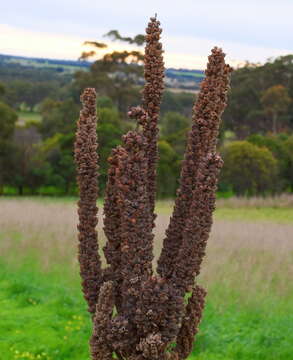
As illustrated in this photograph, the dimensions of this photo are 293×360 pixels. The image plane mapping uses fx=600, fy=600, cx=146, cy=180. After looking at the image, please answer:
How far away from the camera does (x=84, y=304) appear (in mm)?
10500

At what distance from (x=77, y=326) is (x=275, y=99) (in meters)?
51.2

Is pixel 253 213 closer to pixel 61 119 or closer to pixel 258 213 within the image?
pixel 258 213

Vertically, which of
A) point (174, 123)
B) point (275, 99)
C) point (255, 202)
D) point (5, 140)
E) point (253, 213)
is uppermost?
point (275, 99)

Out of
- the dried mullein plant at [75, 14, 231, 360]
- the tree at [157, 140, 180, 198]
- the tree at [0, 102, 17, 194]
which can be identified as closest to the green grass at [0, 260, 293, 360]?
the dried mullein plant at [75, 14, 231, 360]

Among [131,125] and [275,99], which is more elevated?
[275,99]

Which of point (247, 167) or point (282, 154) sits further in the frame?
point (282, 154)

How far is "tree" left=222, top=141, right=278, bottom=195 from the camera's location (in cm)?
4219

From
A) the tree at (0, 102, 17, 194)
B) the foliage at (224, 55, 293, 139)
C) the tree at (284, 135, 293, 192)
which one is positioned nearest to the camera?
the tree at (0, 102, 17, 194)

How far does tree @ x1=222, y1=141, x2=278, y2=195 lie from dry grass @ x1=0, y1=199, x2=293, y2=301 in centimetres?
2401

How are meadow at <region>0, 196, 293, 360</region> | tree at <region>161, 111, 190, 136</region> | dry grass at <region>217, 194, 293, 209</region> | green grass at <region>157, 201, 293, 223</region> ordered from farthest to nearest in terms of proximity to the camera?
tree at <region>161, 111, 190, 136</region> → dry grass at <region>217, 194, 293, 209</region> → green grass at <region>157, 201, 293, 223</region> → meadow at <region>0, 196, 293, 360</region>

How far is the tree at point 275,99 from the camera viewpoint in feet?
→ 189

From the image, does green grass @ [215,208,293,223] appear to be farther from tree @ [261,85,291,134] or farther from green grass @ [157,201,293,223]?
tree @ [261,85,291,134]

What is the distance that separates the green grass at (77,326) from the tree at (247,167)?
31.8 metres

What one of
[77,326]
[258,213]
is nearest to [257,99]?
[258,213]
